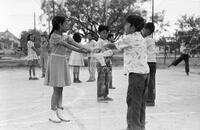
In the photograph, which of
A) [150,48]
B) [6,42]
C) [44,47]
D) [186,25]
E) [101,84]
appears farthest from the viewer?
[6,42]

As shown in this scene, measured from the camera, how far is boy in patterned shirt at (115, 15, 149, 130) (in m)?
3.00

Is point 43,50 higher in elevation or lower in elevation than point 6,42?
lower

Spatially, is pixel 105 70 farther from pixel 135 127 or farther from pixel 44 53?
pixel 44 53

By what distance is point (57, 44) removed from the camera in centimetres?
362

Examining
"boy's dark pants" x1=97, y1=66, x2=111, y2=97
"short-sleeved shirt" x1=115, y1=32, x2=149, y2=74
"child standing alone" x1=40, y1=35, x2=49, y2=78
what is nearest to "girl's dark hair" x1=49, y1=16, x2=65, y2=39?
"short-sleeved shirt" x1=115, y1=32, x2=149, y2=74

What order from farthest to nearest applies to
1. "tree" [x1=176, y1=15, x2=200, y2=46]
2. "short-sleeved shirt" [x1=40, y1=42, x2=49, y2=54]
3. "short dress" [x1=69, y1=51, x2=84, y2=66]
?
"tree" [x1=176, y1=15, x2=200, y2=46]
"short-sleeved shirt" [x1=40, y1=42, x2=49, y2=54]
"short dress" [x1=69, y1=51, x2=84, y2=66]

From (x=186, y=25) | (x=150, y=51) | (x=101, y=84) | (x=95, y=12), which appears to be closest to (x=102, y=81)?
(x=101, y=84)

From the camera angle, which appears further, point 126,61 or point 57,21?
point 57,21

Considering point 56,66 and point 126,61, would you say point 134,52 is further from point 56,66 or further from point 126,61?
point 56,66

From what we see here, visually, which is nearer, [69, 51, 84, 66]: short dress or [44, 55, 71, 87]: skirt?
[44, 55, 71, 87]: skirt

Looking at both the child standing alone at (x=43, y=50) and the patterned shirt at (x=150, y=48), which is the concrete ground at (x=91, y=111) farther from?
the child standing alone at (x=43, y=50)

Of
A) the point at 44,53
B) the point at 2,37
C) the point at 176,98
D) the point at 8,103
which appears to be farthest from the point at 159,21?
the point at 2,37

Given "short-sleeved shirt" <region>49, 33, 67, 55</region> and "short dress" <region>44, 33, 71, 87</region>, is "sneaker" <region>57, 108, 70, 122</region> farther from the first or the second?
"short-sleeved shirt" <region>49, 33, 67, 55</region>

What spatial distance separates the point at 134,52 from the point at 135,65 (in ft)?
0.49
